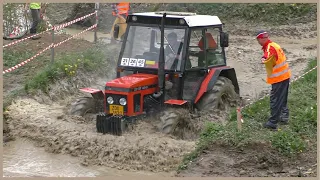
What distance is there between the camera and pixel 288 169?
812 centimetres

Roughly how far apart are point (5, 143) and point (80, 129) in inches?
52.8

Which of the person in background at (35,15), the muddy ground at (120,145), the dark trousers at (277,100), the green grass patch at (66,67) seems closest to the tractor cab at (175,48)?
the muddy ground at (120,145)

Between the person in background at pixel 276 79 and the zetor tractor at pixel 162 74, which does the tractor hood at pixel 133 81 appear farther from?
the person in background at pixel 276 79

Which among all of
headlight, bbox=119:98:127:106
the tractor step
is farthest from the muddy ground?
headlight, bbox=119:98:127:106

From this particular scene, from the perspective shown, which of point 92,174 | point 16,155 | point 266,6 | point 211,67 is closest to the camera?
point 92,174

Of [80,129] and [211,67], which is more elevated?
[211,67]

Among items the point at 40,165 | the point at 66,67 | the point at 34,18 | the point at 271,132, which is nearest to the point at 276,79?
the point at 271,132

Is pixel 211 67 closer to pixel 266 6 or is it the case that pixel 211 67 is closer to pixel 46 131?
pixel 46 131

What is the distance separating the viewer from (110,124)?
9.94 metres

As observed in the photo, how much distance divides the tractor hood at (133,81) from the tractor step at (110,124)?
1.77 ft

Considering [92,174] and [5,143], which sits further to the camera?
[5,143]

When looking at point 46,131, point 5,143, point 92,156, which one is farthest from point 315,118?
point 5,143

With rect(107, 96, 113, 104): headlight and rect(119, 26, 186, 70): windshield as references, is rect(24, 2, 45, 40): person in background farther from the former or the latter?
rect(107, 96, 113, 104): headlight

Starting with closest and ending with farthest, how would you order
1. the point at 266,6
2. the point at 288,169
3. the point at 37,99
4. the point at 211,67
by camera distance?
the point at 288,169, the point at 211,67, the point at 37,99, the point at 266,6
